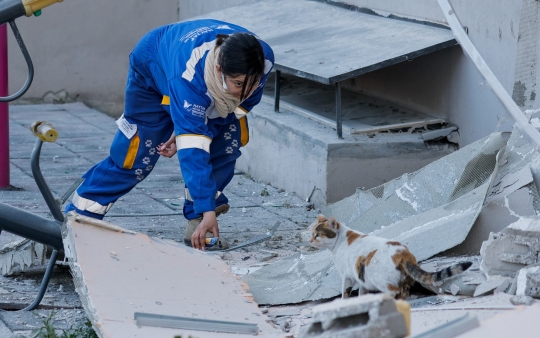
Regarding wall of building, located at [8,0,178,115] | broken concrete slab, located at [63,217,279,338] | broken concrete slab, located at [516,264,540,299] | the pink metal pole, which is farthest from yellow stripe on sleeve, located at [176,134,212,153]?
wall of building, located at [8,0,178,115]

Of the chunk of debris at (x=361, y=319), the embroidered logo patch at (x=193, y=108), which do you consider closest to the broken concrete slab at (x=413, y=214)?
the embroidered logo patch at (x=193, y=108)

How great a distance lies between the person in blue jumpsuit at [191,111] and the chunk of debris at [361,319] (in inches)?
64.0

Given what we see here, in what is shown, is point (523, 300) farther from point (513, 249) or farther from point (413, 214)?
point (413, 214)

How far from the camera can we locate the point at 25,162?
6.59 m

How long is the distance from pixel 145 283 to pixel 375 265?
37.2 inches

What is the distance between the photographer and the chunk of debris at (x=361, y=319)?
6.92ft

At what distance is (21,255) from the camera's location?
3.98 metres

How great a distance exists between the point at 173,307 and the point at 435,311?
3.30 feet

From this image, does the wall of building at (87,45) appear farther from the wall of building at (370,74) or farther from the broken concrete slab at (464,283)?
the broken concrete slab at (464,283)

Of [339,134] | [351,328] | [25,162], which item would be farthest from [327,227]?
[25,162]

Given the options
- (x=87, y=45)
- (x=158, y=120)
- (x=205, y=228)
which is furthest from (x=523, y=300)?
(x=87, y=45)

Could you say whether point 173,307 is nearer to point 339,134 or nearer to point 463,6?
point 339,134

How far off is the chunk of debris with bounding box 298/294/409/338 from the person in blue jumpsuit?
64.0 inches

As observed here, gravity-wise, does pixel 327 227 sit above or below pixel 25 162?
above
